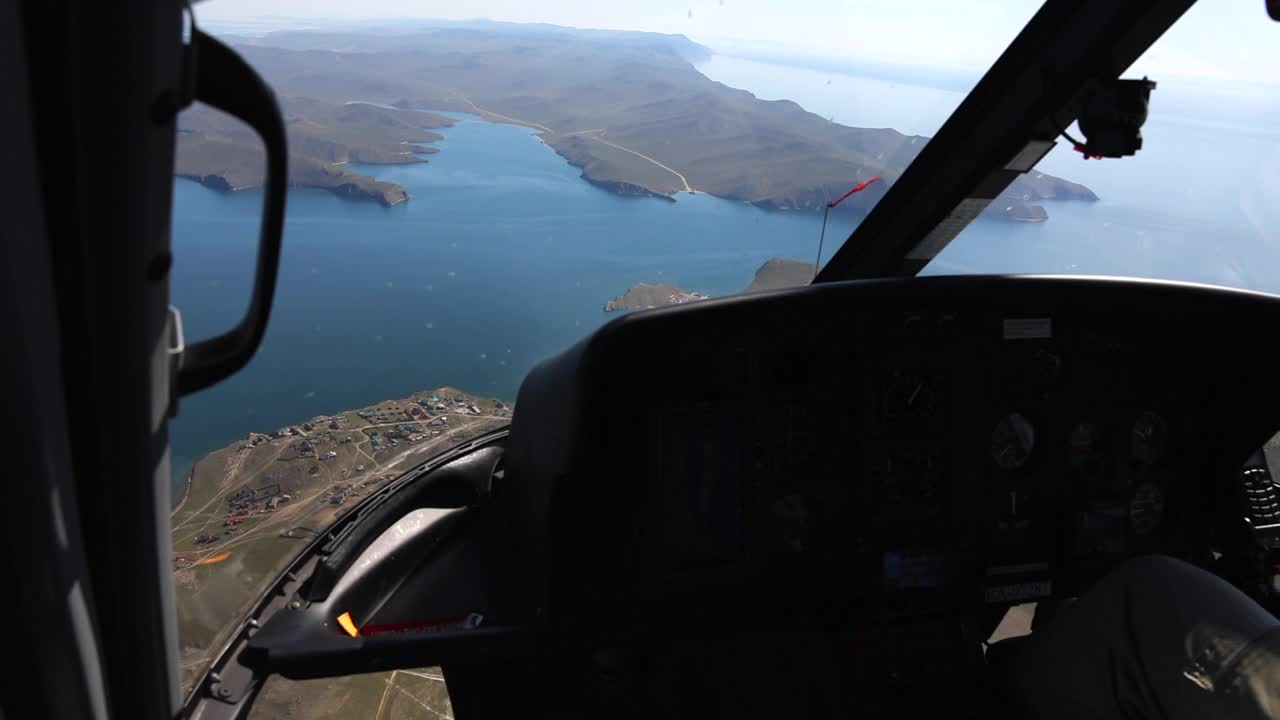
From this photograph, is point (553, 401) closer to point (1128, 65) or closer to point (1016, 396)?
point (1016, 396)

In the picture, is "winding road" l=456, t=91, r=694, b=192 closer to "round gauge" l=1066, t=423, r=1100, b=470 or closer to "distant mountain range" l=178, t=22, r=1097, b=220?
"distant mountain range" l=178, t=22, r=1097, b=220

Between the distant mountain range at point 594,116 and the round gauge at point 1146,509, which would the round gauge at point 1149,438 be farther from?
the distant mountain range at point 594,116

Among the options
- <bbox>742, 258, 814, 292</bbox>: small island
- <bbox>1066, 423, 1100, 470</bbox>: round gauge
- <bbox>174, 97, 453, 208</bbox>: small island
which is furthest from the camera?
<bbox>742, 258, 814, 292</bbox>: small island

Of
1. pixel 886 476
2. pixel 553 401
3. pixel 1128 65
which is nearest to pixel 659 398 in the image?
pixel 553 401

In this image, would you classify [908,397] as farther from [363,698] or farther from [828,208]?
[363,698]

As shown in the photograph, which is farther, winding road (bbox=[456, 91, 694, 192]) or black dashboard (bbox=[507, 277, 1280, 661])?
winding road (bbox=[456, 91, 694, 192])

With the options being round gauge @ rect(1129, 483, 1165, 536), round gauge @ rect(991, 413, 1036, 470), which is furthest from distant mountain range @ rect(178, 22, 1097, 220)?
round gauge @ rect(1129, 483, 1165, 536)

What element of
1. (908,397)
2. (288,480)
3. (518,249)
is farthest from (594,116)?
(908,397)
